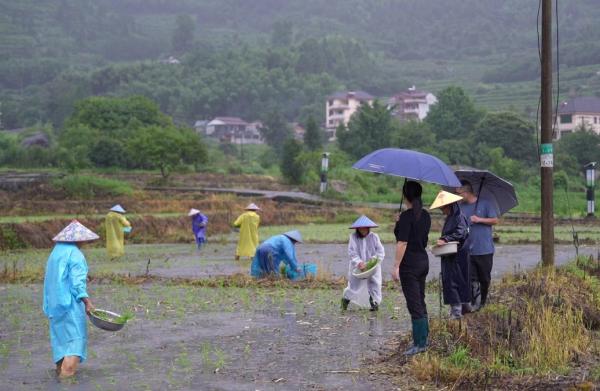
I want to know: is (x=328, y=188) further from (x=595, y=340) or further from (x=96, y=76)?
(x=96, y=76)

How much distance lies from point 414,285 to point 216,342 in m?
2.71

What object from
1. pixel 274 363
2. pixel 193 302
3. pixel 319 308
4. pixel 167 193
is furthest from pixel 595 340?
pixel 167 193

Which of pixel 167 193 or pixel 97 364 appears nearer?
pixel 97 364

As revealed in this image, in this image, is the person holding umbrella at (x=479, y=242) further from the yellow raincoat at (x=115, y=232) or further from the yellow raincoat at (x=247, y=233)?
the yellow raincoat at (x=115, y=232)

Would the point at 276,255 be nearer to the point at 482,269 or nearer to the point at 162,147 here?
the point at 482,269

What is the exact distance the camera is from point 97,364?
995cm

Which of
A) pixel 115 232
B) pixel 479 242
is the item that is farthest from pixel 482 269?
pixel 115 232

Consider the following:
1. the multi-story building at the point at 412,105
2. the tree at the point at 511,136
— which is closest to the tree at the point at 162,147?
the tree at the point at 511,136

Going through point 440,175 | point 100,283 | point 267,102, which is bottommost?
point 100,283

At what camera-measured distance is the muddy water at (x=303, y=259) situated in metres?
19.3

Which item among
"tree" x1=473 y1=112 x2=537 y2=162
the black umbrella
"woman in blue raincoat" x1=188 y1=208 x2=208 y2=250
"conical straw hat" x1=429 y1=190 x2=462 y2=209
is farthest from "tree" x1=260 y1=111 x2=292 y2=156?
"conical straw hat" x1=429 y1=190 x2=462 y2=209

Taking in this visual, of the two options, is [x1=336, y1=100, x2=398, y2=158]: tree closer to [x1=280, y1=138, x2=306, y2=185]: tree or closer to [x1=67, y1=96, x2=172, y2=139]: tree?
[x1=67, y1=96, x2=172, y2=139]: tree

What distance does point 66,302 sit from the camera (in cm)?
932

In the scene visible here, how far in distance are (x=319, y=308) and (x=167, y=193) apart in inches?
1243
